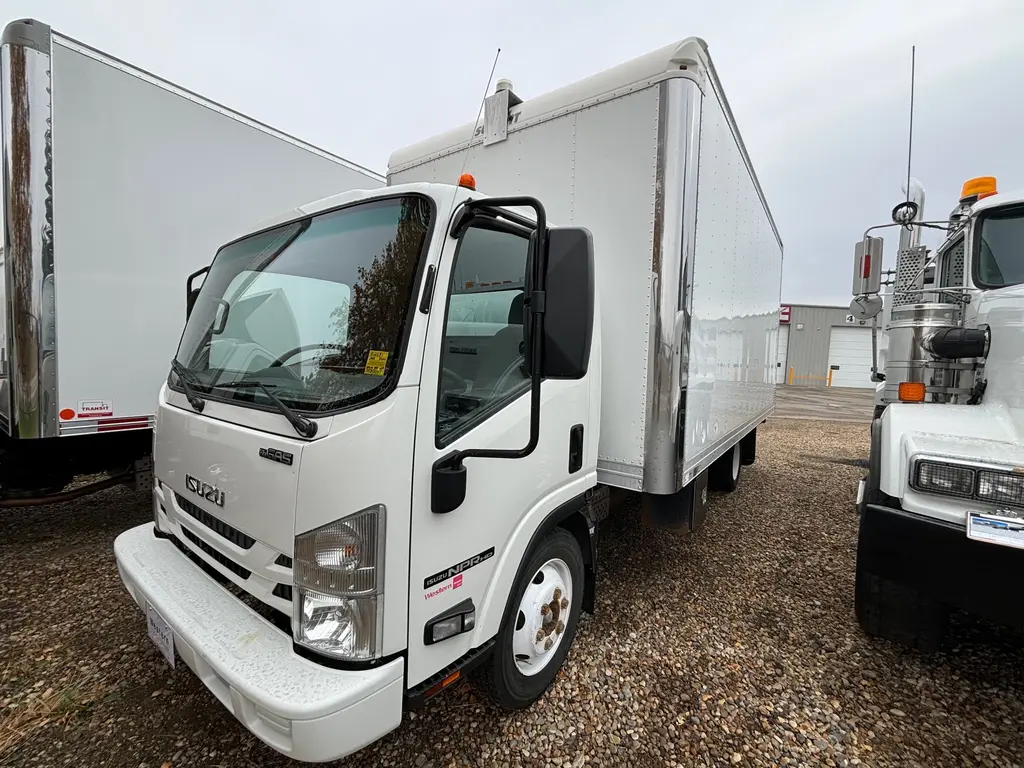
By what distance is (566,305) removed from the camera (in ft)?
5.45

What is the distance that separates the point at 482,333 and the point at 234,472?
3.48 ft

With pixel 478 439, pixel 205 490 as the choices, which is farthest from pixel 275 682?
pixel 478 439

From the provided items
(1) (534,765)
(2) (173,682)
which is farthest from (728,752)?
(2) (173,682)

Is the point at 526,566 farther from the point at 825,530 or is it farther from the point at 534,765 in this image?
the point at 825,530

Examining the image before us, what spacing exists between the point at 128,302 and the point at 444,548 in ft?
11.4

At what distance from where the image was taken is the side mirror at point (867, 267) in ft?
13.9

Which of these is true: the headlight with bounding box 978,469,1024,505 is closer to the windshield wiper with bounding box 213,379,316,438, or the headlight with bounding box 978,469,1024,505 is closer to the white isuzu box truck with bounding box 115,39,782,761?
the white isuzu box truck with bounding box 115,39,782,761

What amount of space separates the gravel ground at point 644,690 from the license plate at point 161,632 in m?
0.54

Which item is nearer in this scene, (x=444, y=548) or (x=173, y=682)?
(x=444, y=548)

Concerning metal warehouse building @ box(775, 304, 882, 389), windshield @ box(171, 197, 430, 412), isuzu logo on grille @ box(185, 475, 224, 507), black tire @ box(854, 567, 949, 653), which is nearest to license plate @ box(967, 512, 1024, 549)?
black tire @ box(854, 567, 949, 653)

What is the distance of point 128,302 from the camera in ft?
12.0

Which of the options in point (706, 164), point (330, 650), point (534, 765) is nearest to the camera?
point (330, 650)

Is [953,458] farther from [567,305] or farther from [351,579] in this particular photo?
[351,579]

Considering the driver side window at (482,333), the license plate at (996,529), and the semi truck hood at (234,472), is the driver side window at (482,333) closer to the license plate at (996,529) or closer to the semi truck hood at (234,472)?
the semi truck hood at (234,472)
